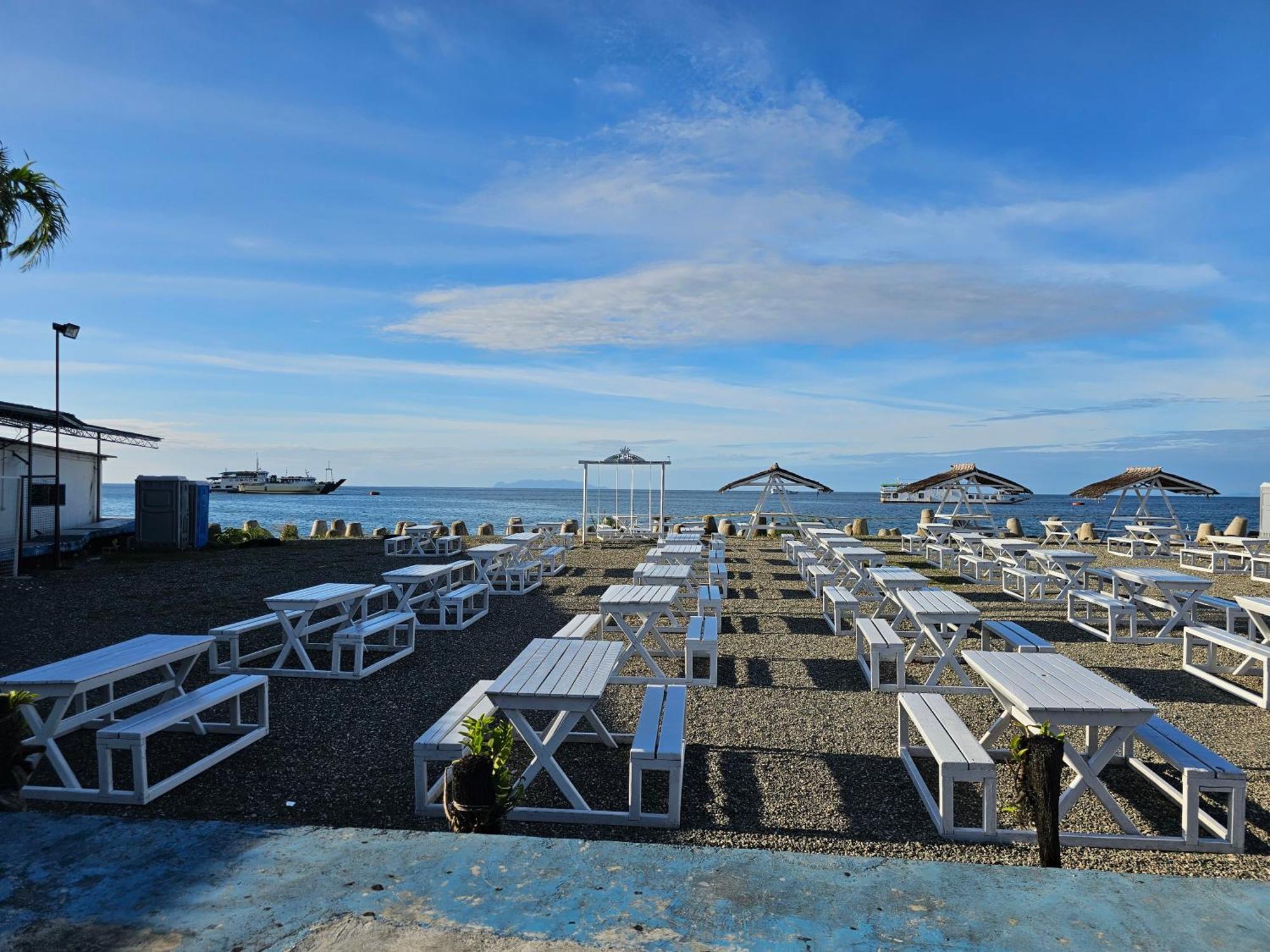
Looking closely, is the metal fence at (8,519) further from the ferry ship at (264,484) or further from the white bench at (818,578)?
the ferry ship at (264,484)

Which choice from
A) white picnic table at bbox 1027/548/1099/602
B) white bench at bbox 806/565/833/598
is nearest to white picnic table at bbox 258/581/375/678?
white bench at bbox 806/565/833/598

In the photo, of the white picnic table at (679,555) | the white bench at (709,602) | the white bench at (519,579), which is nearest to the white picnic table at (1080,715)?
the white bench at (709,602)

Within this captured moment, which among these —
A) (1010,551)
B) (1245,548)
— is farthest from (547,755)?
(1245,548)

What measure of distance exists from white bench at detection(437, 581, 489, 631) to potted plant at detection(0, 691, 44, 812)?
501 cm

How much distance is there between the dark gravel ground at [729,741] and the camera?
11.8 feet

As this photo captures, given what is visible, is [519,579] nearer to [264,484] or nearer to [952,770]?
[952,770]

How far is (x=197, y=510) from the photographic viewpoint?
1703 cm

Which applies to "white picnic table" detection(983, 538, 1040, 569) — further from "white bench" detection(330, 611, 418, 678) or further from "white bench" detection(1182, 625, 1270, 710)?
"white bench" detection(330, 611, 418, 678)

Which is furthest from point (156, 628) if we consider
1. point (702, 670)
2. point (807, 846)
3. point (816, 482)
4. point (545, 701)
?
point (816, 482)

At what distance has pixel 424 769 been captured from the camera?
3.72m

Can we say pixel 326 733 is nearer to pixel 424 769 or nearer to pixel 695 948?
pixel 424 769

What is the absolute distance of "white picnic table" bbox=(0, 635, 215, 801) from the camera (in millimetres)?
3887

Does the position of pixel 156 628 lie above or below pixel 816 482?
below

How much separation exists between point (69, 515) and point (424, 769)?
56.5ft
